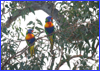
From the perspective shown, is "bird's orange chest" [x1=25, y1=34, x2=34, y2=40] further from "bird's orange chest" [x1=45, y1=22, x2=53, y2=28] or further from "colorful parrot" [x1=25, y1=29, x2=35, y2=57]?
"bird's orange chest" [x1=45, y1=22, x2=53, y2=28]

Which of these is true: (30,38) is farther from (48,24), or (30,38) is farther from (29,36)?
(48,24)

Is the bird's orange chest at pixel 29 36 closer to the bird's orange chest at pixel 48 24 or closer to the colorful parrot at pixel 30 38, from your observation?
the colorful parrot at pixel 30 38

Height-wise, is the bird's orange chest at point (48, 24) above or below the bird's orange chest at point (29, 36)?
above

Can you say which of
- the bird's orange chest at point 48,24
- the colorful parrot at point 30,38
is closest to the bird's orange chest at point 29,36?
the colorful parrot at point 30,38

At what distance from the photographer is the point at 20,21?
1.95 metres

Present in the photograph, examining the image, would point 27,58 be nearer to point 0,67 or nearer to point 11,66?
point 11,66

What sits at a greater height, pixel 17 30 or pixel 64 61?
pixel 17 30

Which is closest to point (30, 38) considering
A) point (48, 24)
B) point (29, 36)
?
point (29, 36)

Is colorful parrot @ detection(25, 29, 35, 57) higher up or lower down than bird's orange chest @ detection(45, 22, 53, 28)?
lower down

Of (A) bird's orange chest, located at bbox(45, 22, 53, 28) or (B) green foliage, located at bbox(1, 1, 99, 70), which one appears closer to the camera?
(B) green foliage, located at bbox(1, 1, 99, 70)

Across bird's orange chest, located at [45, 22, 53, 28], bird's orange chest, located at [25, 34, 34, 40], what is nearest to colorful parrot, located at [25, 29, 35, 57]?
bird's orange chest, located at [25, 34, 34, 40]

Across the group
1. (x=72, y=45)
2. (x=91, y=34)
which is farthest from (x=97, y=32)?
(x=72, y=45)

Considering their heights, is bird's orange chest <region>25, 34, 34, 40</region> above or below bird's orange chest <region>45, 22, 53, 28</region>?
below

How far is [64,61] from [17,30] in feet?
1.96
